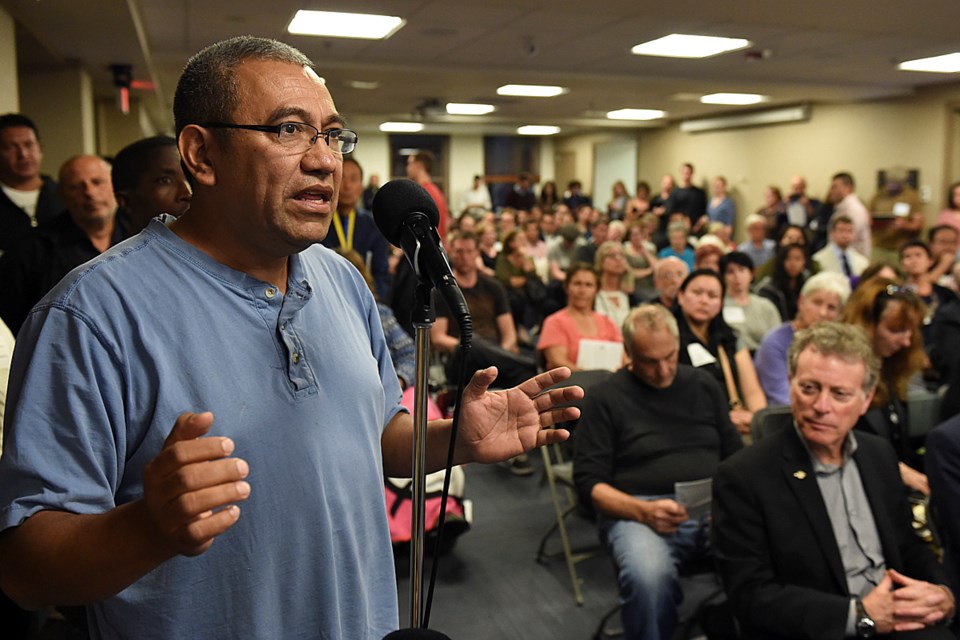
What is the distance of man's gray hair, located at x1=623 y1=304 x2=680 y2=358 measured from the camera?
274 centimetres

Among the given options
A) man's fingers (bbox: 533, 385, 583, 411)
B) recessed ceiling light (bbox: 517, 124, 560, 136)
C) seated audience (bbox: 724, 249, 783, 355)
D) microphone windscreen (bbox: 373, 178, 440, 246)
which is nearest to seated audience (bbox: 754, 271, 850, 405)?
seated audience (bbox: 724, 249, 783, 355)

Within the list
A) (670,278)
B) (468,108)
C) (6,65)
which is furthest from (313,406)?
(468,108)

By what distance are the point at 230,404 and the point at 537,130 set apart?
49.8 ft

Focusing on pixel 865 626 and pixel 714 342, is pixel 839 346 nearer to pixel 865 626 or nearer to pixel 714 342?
pixel 865 626

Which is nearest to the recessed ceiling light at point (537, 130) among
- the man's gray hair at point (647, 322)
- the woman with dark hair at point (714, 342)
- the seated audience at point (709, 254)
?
the seated audience at point (709, 254)

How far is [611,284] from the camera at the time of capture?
16.9 ft

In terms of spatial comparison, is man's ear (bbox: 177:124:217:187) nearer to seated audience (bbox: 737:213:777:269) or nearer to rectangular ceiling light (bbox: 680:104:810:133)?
seated audience (bbox: 737:213:777:269)

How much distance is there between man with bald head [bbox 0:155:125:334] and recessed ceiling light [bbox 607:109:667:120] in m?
9.89

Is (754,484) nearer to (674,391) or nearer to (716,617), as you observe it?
(716,617)

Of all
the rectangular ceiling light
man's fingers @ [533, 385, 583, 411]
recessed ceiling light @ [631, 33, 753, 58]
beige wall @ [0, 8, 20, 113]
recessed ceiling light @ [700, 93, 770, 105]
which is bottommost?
man's fingers @ [533, 385, 583, 411]

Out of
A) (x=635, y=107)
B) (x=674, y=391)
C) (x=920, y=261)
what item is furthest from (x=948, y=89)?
(x=674, y=391)

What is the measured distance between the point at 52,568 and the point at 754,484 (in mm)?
1672

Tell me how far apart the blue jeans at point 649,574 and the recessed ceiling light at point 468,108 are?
9239 millimetres

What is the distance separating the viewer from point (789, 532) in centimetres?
198
